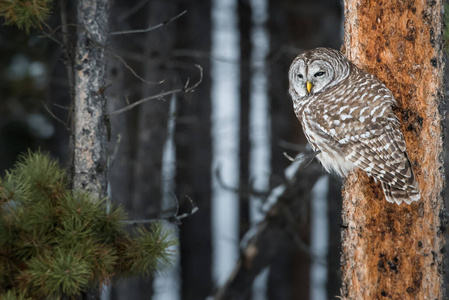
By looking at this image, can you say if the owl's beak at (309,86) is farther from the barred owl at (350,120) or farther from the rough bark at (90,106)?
the rough bark at (90,106)

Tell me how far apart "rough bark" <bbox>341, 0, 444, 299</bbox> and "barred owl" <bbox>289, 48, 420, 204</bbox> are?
0.11m

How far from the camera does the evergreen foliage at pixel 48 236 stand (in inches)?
142

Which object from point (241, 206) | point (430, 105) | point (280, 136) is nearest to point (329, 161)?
point (430, 105)

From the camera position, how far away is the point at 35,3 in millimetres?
3900

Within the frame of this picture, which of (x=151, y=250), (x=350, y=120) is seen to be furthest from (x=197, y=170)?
(x=350, y=120)

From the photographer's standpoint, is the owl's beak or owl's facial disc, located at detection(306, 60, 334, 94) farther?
the owl's beak

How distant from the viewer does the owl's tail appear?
11.9ft

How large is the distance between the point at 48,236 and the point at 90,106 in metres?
1.12

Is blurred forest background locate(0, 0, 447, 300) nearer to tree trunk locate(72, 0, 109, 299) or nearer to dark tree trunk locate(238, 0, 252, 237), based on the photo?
dark tree trunk locate(238, 0, 252, 237)

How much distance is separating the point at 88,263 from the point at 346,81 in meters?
2.31

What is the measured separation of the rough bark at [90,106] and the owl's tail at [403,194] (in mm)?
2188

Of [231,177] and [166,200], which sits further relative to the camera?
[231,177]

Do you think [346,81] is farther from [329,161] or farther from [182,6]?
[182,6]

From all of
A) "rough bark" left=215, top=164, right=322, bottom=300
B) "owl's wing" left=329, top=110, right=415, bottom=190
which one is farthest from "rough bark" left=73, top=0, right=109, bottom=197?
"rough bark" left=215, top=164, right=322, bottom=300
